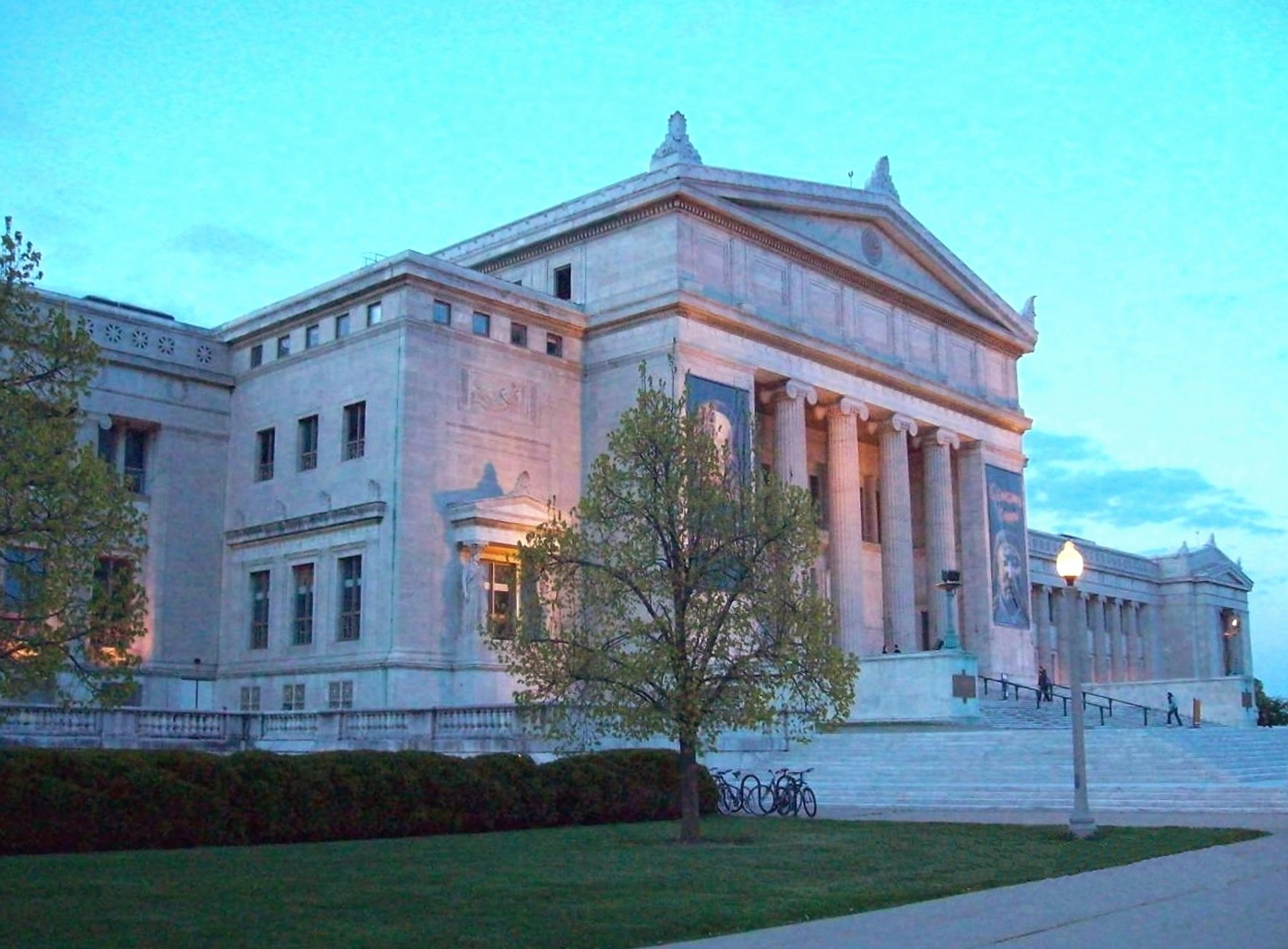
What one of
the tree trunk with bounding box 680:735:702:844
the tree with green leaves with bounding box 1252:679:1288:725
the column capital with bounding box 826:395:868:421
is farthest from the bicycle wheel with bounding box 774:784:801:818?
the tree with green leaves with bounding box 1252:679:1288:725

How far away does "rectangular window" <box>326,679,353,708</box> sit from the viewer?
1873 inches

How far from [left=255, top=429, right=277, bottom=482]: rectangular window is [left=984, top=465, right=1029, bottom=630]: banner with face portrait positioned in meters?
32.2

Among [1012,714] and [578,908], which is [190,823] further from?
[1012,714]

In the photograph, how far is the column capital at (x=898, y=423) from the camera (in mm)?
61969

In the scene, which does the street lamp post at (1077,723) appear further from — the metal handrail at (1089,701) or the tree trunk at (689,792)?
the metal handrail at (1089,701)

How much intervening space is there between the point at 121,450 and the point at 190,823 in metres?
31.4

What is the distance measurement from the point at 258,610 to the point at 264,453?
592 cm

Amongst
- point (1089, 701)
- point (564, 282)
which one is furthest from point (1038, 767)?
point (564, 282)

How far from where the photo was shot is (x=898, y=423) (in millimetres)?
62094

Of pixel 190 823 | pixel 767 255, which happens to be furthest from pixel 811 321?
pixel 190 823

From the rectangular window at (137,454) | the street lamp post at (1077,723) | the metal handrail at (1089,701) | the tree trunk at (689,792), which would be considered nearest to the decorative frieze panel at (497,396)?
the rectangular window at (137,454)

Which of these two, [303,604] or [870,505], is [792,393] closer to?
[870,505]

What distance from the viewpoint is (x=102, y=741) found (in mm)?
32188

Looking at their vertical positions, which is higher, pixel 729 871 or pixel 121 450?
pixel 121 450
